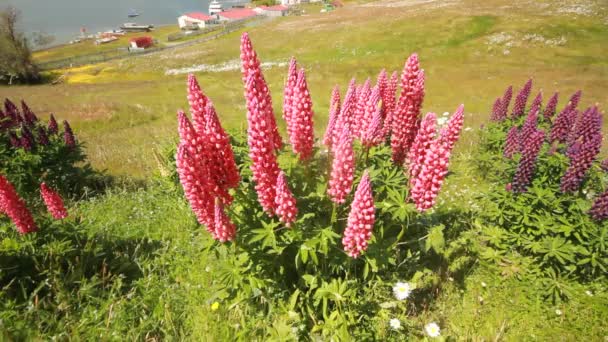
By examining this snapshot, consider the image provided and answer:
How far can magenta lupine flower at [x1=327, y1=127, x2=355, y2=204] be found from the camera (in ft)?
12.1

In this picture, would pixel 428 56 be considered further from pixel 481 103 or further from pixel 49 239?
pixel 49 239

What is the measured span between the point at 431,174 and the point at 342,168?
46.2 inches

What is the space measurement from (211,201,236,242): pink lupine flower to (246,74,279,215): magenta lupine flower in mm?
521

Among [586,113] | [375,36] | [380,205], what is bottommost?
[380,205]

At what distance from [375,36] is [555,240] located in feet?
179

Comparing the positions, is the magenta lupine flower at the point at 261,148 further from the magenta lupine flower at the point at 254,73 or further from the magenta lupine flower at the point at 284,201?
the magenta lupine flower at the point at 284,201

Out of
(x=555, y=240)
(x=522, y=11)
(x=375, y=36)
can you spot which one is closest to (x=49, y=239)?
(x=555, y=240)

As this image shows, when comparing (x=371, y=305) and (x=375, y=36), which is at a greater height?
(x=375, y=36)

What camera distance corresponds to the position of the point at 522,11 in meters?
56.2

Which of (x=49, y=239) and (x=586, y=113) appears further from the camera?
(x=586, y=113)

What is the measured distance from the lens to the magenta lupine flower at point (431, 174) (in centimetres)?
396

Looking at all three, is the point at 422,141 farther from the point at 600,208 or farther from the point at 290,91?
the point at 600,208

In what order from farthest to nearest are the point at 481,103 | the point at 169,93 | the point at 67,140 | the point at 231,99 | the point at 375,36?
the point at 375,36
the point at 169,93
the point at 231,99
the point at 481,103
the point at 67,140

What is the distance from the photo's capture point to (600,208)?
16.5ft
